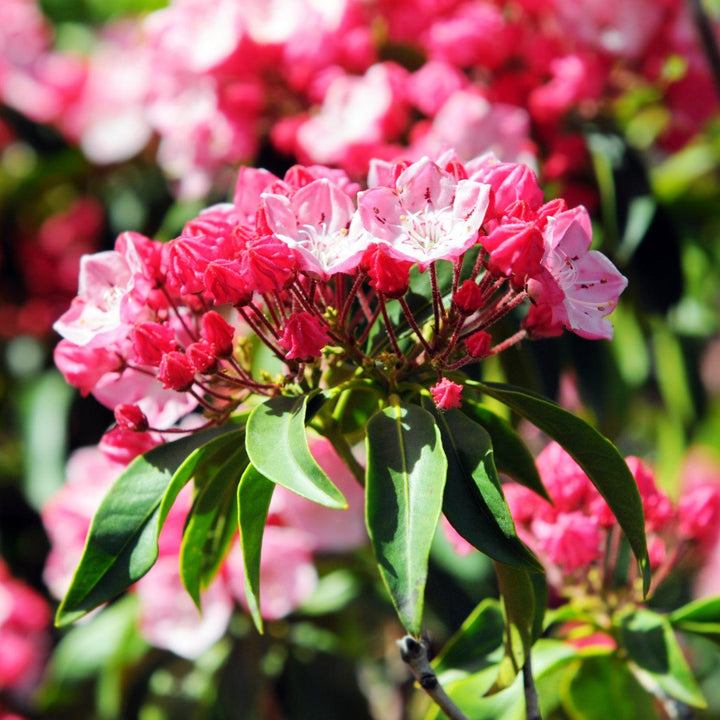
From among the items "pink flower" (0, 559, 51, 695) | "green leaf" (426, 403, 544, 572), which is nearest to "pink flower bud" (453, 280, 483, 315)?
"green leaf" (426, 403, 544, 572)

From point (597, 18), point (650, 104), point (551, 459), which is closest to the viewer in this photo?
point (551, 459)

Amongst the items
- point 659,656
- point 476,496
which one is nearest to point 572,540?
point 659,656

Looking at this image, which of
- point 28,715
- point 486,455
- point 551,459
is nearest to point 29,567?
point 28,715

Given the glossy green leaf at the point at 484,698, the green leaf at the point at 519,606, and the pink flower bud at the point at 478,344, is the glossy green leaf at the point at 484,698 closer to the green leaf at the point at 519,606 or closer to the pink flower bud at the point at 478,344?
the green leaf at the point at 519,606

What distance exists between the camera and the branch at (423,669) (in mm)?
902

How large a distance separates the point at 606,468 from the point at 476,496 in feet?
0.41

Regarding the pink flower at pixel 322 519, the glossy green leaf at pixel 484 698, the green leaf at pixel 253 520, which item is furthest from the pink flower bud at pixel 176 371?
the pink flower at pixel 322 519

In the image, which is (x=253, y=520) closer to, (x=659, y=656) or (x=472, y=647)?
(x=472, y=647)

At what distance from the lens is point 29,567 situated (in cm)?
222

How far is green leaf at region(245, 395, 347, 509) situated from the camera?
0.81 meters

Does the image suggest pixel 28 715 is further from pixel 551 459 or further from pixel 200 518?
pixel 551 459

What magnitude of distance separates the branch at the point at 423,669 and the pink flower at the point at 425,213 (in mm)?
344

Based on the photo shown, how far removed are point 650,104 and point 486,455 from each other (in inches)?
47.3

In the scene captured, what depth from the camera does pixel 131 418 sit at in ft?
3.40
